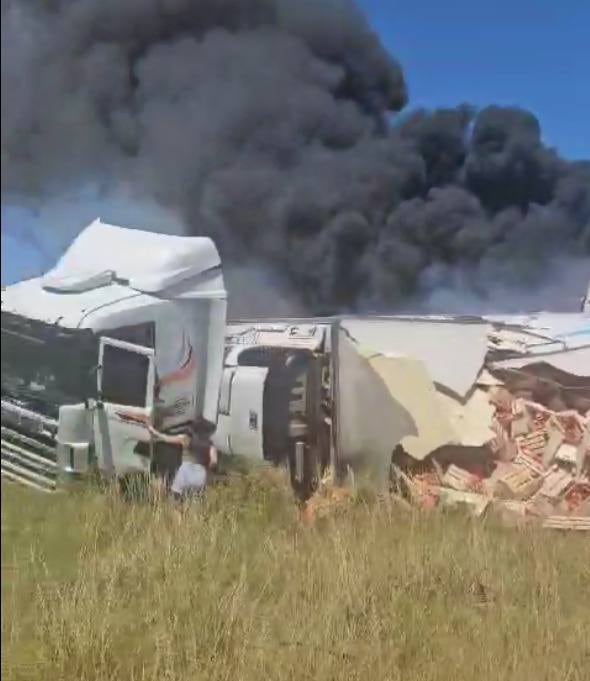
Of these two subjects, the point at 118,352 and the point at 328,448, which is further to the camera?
the point at 328,448

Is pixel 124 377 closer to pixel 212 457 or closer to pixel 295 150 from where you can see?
pixel 212 457

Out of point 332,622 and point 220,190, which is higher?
point 220,190

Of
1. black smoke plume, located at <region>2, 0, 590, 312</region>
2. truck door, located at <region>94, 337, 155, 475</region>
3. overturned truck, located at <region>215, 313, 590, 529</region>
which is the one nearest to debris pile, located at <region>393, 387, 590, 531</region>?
overturned truck, located at <region>215, 313, 590, 529</region>

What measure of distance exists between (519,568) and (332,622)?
0.72m

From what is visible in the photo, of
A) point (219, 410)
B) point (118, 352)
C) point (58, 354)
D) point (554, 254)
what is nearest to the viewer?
point (58, 354)

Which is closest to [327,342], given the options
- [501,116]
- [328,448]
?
[328,448]

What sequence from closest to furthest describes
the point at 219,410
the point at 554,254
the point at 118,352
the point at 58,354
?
the point at 58,354 < the point at 118,352 < the point at 219,410 < the point at 554,254

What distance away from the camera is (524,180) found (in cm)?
353

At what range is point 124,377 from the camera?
309cm

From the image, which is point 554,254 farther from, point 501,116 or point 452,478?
point 452,478

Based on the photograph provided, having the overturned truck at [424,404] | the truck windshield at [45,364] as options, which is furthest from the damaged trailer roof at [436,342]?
the truck windshield at [45,364]

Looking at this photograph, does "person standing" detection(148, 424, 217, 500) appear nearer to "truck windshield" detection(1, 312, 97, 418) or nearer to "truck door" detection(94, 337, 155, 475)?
"truck door" detection(94, 337, 155, 475)

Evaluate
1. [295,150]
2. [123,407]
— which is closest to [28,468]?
[123,407]

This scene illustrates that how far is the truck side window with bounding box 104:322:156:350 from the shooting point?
9.97 ft
